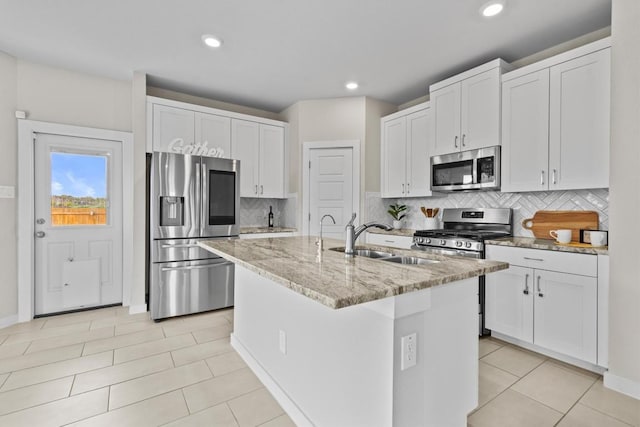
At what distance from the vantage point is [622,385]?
1953 millimetres

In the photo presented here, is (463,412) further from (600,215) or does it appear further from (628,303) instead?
(600,215)

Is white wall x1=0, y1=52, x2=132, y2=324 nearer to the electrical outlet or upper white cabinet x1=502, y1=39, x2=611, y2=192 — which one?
the electrical outlet

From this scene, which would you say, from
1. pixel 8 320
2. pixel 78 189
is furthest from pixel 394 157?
pixel 8 320

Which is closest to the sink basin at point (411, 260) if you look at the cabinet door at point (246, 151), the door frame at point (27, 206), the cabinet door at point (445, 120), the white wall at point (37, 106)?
the cabinet door at point (445, 120)

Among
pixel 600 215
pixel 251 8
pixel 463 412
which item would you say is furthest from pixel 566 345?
pixel 251 8

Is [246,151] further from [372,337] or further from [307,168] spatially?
[372,337]

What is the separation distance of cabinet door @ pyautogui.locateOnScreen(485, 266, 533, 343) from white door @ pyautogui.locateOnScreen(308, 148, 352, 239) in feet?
6.45

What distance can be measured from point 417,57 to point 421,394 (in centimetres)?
299

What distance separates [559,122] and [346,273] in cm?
244

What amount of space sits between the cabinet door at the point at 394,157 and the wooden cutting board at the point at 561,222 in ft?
4.75

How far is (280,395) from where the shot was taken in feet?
6.03

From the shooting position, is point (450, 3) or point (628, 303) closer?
point (628, 303)

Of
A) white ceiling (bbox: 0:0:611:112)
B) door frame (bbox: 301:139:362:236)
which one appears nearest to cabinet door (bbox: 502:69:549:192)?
white ceiling (bbox: 0:0:611:112)

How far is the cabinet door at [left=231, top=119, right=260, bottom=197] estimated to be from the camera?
13.3 feet
